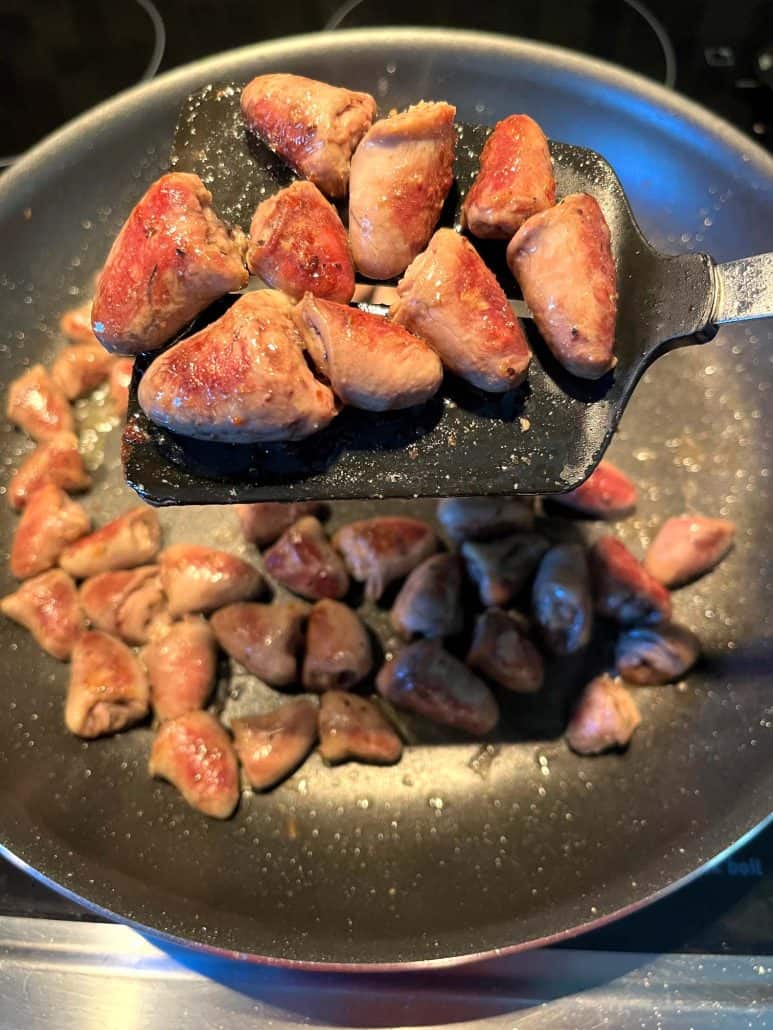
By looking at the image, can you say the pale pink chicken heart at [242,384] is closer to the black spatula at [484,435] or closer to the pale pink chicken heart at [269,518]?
the black spatula at [484,435]

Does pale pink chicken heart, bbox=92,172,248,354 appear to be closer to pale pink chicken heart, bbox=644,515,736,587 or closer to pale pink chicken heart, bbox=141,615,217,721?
pale pink chicken heart, bbox=141,615,217,721

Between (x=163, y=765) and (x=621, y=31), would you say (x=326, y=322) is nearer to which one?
(x=163, y=765)

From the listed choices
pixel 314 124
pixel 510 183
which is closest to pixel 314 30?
pixel 314 124

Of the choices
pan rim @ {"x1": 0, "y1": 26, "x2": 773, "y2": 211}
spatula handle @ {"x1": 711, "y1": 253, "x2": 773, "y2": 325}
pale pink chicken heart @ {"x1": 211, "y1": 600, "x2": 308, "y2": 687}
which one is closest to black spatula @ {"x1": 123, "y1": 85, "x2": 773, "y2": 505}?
spatula handle @ {"x1": 711, "y1": 253, "x2": 773, "y2": 325}

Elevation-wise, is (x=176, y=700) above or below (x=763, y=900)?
above

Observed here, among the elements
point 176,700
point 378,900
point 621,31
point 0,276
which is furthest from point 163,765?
point 621,31

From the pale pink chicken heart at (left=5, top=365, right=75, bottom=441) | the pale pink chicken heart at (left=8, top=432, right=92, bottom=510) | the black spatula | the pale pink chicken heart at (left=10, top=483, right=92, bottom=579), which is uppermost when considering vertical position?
the black spatula
